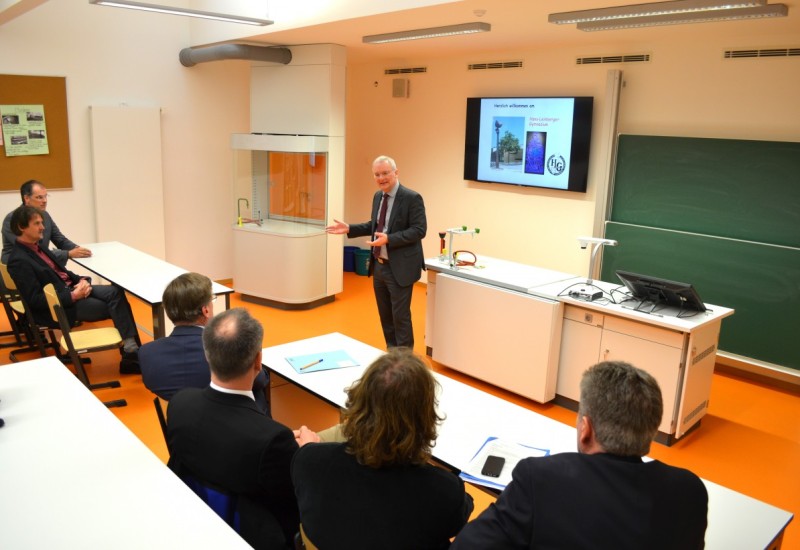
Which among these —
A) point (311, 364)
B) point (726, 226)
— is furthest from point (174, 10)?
point (726, 226)

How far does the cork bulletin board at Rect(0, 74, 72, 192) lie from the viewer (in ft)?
20.5

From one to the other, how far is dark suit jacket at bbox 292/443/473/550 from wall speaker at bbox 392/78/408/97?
672 centimetres

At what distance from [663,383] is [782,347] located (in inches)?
67.3

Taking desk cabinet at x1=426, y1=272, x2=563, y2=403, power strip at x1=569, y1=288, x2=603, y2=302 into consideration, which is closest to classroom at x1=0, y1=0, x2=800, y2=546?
desk cabinet at x1=426, y1=272, x2=563, y2=403

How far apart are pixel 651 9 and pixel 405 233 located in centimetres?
219

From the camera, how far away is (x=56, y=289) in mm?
4730

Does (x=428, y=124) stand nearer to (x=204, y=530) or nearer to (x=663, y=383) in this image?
(x=663, y=383)

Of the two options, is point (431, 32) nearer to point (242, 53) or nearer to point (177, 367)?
point (242, 53)

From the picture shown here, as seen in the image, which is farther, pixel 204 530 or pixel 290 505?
pixel 290 505

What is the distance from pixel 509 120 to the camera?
682 cm

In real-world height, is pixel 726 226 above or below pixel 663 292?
above

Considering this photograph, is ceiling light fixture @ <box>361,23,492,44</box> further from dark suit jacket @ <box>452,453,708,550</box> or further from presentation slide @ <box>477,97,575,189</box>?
dark suit jacket @ <box>452,453,708,550</box>

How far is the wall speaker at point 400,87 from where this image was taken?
7918mm

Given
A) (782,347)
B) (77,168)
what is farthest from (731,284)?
(77,168)
